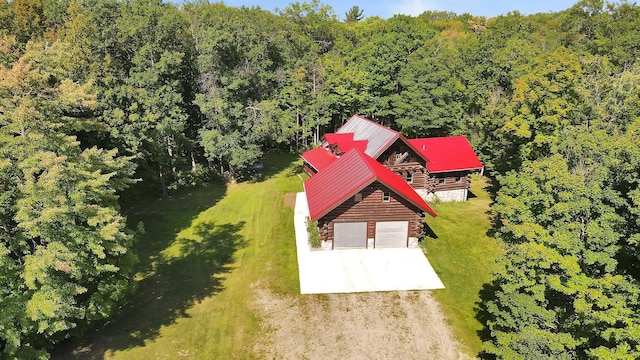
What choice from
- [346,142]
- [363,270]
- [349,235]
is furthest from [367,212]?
[346,142]

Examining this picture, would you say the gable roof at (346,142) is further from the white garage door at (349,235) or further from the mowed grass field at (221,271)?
the white garage door at (349,235)

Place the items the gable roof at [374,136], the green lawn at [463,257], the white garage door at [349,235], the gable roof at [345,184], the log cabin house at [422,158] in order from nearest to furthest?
the green lawn at [463,257] < the gable roof at [345,184] < the white garage door at [349,235] < the gable roof at [374,136] < the log cabin house at [422,158]

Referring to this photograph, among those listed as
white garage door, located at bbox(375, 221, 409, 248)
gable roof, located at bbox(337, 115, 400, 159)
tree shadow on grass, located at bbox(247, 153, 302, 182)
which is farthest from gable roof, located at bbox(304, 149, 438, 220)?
tree shadow on grass, located at bbox(247, 153, 302, 182)

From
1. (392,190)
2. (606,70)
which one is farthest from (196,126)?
(606,70)

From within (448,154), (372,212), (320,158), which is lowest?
(372,212)

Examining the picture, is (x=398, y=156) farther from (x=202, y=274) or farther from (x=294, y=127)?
(x=202, y=274)

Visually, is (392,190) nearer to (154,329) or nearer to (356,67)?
(154,329)

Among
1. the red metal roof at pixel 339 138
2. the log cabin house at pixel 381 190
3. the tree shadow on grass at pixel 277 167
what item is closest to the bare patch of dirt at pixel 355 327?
the log cabin house at pixel 381 190

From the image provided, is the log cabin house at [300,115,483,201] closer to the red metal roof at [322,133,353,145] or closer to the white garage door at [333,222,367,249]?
the red metal roof at [322,133,353,145]
